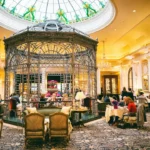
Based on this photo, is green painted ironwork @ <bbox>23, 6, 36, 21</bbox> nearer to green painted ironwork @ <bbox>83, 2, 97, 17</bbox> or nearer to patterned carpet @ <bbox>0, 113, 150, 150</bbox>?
green painted ironwork @ <bbox>83, 2, 97, 17</bbox>

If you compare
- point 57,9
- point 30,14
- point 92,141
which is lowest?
point 92,141

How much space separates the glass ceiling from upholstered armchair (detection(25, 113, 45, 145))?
9.22 metres

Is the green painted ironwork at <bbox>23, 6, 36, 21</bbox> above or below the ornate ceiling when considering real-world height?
above

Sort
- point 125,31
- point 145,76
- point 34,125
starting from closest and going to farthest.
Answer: point 34,125 → point 125,31 → point 145,76

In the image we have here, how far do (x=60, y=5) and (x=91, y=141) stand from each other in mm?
11480

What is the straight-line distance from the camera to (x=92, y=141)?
6023mm

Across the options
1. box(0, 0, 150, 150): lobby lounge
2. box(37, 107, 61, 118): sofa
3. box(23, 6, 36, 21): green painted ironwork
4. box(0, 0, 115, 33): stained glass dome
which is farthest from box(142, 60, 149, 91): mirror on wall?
box(23, 6, 36, 21): green painted ironwork

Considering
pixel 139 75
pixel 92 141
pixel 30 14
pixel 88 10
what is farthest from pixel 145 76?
pixel 92 141

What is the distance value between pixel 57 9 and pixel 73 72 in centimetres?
810

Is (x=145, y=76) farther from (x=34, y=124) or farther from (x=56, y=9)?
(x=34, y=124)

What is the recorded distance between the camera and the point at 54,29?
9.47 meters

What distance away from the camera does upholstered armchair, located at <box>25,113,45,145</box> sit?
18.9 feet

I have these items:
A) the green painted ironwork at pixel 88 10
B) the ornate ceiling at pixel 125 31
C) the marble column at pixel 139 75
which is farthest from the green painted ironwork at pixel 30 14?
the marble column at pixel 139 75

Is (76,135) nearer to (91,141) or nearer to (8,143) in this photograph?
(91,141)
